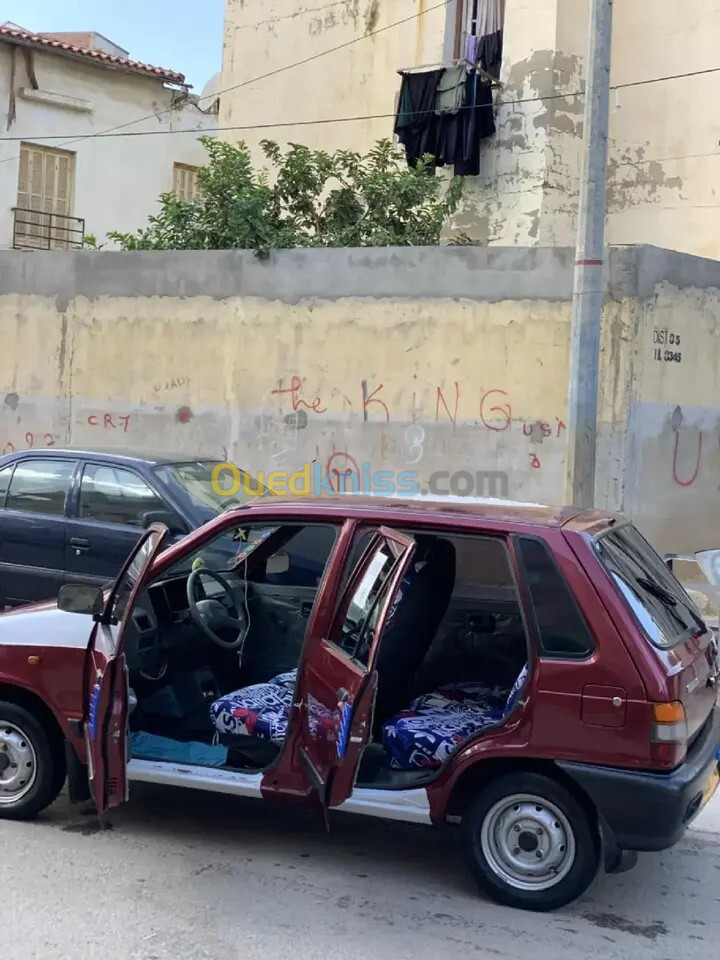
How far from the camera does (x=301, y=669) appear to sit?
4.29 metres

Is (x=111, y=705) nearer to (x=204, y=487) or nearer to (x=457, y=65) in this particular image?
(x=204, y=487)

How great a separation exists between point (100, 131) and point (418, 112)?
1167 cm

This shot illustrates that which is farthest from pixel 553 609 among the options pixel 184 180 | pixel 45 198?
pixel 184 180

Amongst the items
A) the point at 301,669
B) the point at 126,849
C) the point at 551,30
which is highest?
the point at 551,30

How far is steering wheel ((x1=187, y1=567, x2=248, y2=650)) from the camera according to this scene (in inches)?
200

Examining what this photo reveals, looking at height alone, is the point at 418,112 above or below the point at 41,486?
above

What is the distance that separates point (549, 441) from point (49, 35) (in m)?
23.4

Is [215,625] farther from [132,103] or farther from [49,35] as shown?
[49,35]

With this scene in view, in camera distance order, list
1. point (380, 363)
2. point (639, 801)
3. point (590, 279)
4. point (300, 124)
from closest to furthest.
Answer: point (639, 801)
point (590, 279)
point (380, 363)
point (300, 124)

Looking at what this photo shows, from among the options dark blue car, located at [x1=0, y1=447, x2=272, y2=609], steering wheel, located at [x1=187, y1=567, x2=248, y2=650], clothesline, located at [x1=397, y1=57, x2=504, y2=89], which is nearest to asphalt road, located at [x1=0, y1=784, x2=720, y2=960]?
steering wheel, located at [x1=187, y1=567, x2=248, y2=650]

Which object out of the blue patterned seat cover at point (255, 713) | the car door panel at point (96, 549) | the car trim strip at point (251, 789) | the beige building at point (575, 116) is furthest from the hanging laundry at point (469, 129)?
the car trim strip at point (251, 789)

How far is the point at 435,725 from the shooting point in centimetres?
454

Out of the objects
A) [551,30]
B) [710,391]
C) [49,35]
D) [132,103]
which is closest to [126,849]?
[710,391]

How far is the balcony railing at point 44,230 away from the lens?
979 inches
